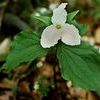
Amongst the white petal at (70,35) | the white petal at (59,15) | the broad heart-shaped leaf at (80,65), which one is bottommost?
the broad heart-shaped leaf at (80,65)

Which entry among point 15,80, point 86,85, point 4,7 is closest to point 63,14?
point 86,85

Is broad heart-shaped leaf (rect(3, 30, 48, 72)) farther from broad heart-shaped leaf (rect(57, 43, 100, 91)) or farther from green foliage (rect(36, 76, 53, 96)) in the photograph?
green foliage (rect(36, 76, 53, 96))

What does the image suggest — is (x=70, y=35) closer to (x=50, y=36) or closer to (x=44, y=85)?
(x=50, y=36)

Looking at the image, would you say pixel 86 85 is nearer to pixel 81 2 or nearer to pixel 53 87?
pixel 53 87

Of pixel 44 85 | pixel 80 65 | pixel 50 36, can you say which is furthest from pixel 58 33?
pixel 44 85

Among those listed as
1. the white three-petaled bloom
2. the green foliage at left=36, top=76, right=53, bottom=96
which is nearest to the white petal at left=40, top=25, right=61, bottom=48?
the white three-petaled bloom

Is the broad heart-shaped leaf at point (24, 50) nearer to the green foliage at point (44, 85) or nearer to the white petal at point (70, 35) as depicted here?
the white petal at point (70, 35)

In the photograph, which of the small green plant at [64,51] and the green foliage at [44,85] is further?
the green foliage at [44,85]

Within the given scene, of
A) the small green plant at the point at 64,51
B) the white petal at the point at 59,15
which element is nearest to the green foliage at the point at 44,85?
the small green plant at the point at 64,51
